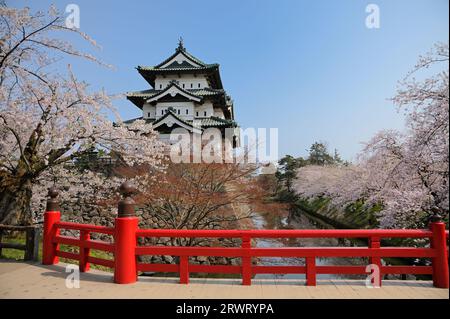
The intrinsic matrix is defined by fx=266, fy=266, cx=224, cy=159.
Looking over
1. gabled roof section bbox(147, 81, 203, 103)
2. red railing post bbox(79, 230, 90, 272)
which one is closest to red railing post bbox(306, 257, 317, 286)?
red railing post bbox(79, 230, 90, 272)

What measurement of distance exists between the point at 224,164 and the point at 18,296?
7974 mm

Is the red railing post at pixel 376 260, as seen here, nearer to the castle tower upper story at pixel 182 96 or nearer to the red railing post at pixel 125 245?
the red railing post at pixel 125 245

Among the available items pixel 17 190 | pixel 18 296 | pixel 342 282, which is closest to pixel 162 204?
pixel 17 190

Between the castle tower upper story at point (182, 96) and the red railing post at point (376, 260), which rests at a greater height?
the castle tower upper story at point (182, 96)

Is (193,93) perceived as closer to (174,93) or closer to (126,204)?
(174,93)

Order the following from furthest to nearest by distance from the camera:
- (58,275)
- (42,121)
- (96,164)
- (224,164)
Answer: (96,164) → (224,164) → (42,121) → (58,275)

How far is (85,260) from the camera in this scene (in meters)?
5.31

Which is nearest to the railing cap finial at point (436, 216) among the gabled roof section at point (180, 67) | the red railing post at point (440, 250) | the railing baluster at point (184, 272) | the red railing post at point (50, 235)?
the red railing post at point (440, 250)

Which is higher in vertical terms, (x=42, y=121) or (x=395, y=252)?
(x=42, y=121)

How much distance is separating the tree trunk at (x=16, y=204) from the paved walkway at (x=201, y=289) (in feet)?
11.0

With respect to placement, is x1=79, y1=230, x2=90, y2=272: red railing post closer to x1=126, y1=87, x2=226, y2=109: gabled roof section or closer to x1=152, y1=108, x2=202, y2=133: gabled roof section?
x1=152, y1=108, x2=202, y2=133: gabled roof section

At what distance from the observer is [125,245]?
457cm

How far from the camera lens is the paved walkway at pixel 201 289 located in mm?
4098
